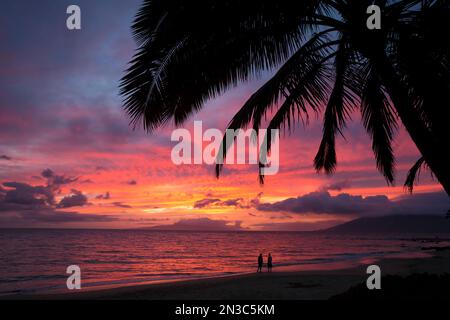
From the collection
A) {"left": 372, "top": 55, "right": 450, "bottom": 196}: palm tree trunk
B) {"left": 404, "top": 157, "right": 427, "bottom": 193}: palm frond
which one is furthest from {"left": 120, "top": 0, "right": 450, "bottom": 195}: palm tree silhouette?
{"left": 404, "top": 157, "right": 427, "bottom": 193}: palm frond

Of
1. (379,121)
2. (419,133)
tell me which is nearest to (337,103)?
(379,121)

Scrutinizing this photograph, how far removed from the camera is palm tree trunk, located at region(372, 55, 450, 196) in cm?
A: 391

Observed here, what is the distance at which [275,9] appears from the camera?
4414 mm

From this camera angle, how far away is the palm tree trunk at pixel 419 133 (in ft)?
12.8

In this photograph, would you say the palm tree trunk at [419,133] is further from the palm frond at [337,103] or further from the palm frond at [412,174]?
the palm frond at [412,174]

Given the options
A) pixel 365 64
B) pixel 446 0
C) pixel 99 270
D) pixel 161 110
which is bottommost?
pixel 99 270

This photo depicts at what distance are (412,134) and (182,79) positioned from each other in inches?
108

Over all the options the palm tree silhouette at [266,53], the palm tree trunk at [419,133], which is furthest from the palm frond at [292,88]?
the palm tree trunk at [419,133]

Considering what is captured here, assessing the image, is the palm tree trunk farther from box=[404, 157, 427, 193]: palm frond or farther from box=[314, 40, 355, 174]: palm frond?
box=[404, 157, 427, 193]: palm frond

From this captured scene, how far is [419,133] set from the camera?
407 centimetres

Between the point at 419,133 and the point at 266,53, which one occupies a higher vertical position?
the point at 266,53

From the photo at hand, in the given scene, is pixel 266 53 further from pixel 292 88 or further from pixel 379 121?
pixel 379 121
